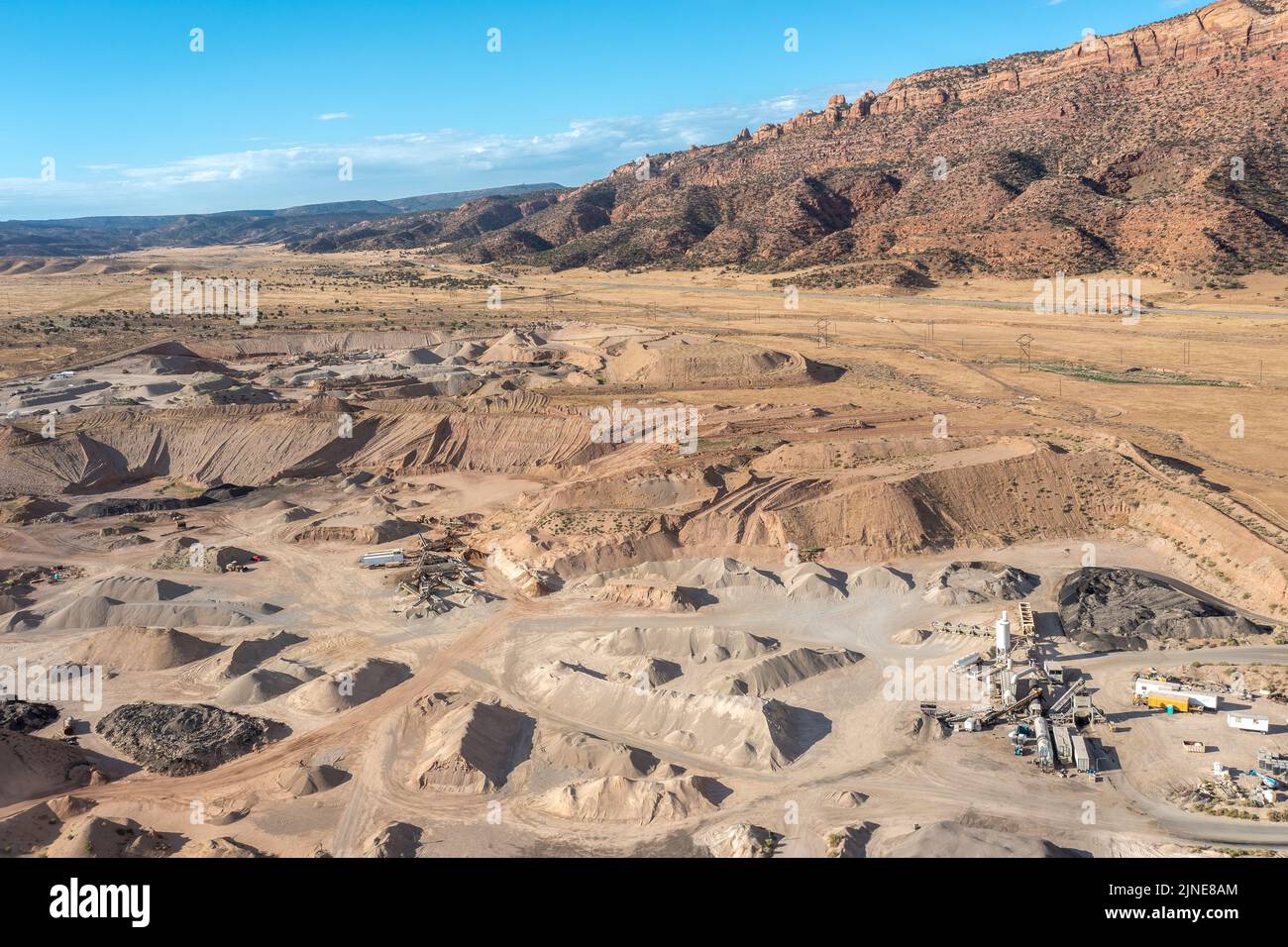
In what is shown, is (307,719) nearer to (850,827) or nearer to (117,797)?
(117,797)

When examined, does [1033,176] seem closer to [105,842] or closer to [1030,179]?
[1030,179]

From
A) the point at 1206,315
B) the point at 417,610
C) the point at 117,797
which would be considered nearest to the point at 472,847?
the point at 117,797

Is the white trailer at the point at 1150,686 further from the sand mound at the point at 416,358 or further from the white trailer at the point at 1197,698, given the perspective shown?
the sand mound at the point at 416,358

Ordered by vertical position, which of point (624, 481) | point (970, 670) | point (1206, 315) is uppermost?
point (1206, 315)

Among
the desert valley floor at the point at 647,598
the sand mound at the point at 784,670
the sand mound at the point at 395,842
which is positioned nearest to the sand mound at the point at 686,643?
the desert valley floor at the point at 647,598

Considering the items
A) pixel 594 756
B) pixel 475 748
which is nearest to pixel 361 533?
pixel 475 748

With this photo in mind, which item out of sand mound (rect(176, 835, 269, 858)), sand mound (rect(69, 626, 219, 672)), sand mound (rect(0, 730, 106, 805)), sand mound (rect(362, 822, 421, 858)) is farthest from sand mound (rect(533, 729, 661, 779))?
sand mound (rect(69, 626, 219, 672))
